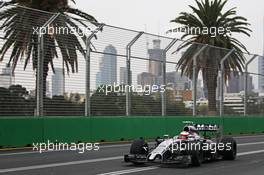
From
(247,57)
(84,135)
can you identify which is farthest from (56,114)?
(247,57)

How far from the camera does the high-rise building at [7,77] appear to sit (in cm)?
1891

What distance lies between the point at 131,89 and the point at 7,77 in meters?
7.17

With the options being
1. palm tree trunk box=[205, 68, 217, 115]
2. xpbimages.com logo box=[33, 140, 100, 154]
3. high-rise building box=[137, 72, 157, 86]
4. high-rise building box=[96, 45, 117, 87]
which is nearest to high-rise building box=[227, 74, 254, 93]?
palm tree trunk box=[205, 68, 217, 115]

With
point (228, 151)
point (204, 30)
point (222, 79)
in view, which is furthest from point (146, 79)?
point (204, 30)

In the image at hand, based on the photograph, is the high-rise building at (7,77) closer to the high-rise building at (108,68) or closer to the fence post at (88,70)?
the fence post at (88,70)

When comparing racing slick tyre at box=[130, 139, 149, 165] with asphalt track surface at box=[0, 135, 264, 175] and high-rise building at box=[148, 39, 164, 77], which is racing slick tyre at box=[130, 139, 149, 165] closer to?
asphalt track surface at box=[0, 135, 264, 175]

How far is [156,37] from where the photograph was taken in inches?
1016

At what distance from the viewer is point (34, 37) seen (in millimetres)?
20281

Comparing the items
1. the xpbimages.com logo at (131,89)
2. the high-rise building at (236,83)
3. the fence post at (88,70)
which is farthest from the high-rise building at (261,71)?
the fence post at (88,70)

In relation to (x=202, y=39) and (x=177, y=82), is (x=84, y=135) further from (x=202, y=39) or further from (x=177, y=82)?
(x=202, y=39)

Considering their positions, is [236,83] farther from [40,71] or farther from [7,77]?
[7,77]

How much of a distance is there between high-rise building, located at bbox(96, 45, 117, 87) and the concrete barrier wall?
1.60 m

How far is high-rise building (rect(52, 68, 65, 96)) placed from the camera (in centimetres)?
2092

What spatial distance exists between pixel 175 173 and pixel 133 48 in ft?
44.1
